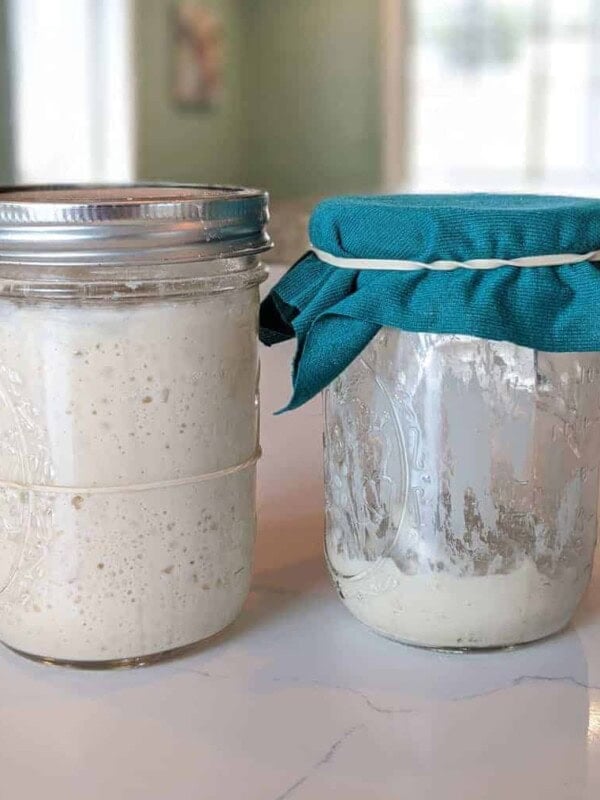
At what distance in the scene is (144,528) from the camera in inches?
18.1

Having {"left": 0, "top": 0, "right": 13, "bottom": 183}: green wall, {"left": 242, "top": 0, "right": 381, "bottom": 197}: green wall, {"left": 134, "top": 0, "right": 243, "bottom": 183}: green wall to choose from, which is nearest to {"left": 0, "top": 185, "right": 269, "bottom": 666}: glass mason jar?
{"left": 0, "top": 0, "right": 13, "bottom": 183}: green wall

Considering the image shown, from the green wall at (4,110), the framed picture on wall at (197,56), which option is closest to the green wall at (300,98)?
the framed picture on wall at (197,56)

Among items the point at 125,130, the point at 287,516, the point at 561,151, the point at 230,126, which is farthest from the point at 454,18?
the point at 287,516

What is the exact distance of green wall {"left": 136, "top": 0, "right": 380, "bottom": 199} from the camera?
477 cm

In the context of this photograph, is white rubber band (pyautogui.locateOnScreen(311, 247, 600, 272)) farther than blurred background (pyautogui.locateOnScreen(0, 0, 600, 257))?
No

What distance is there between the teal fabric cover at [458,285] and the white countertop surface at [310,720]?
0.45ft

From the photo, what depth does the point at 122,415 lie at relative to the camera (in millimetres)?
446

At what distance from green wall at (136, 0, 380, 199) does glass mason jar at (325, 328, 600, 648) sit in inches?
164

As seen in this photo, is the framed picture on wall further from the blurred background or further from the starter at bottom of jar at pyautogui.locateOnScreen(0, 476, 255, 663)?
the starter at bottom of jar at pyautogui.locateOnScreen(0, 476, 255, 663)

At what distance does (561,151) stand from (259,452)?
472 cm

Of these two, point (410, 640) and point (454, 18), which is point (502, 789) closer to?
point (410, 640)

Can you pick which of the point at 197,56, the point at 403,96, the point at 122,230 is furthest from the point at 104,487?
the point at 403,96

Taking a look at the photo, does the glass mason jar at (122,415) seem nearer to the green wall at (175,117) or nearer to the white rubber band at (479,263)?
the white rubber band at (479,263)

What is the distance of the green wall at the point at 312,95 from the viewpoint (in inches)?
190
